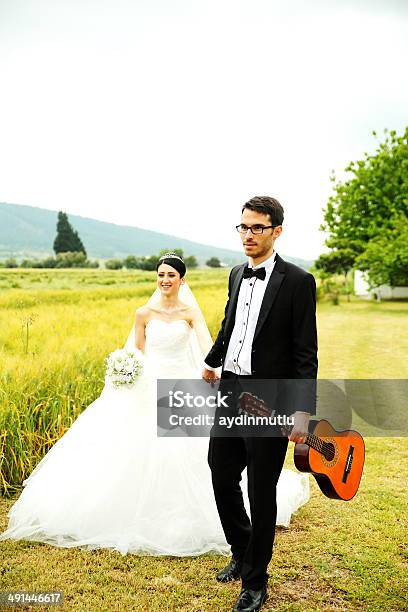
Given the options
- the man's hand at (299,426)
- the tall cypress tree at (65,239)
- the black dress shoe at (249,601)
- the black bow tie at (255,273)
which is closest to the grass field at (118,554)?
the black dress shoe at (249,601)

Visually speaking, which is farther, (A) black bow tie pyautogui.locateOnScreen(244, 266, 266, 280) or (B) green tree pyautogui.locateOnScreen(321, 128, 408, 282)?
(B) green tree pyautogui.locateOnScreen(321, 128, 408, 282)

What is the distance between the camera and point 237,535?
11.9 ft

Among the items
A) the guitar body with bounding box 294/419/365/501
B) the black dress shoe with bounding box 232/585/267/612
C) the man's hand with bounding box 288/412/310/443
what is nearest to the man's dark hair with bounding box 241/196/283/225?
the man's hand with bounding box 288/412/310/443

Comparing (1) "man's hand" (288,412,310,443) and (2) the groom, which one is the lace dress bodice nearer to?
(2) the groom

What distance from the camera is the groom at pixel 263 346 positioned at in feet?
10.5

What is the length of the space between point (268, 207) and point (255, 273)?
0.35 metres

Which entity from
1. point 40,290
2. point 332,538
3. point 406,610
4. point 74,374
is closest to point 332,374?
point 40,290

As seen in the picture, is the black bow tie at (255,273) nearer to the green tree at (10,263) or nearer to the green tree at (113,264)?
the green tree at (10,263)

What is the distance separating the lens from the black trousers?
128 inches

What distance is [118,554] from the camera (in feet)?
13.3

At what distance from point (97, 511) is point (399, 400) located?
6.42 m

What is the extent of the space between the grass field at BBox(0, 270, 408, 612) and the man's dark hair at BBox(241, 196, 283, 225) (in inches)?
81.0

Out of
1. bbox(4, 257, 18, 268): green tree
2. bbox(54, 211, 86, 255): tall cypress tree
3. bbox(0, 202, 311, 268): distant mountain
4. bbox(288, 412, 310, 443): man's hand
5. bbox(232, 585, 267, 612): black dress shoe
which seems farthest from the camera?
bbox(0, 202, 311, 268): distant mountain

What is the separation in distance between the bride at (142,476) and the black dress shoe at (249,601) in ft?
2.38
